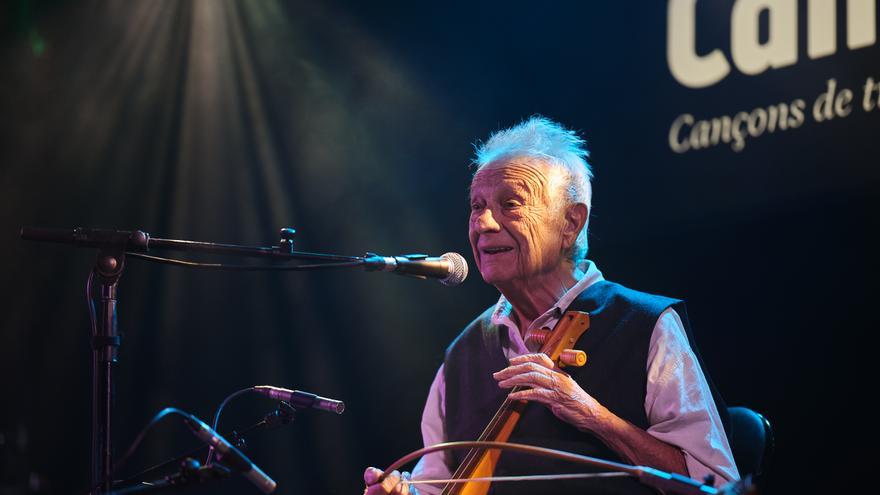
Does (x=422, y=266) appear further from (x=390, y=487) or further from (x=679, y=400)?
(x=679, y=400)

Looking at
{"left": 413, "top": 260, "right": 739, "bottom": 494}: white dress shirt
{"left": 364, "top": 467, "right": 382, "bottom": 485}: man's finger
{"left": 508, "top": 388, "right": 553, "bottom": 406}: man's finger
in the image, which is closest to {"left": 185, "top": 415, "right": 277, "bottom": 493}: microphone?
{"left": 364, "top": 467, "right": 382, "bottom": 485}: man's finger

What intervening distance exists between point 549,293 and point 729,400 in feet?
4.16

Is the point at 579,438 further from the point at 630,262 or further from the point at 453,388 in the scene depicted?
the point at 630,262

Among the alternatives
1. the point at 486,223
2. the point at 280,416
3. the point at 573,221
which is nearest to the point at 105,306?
the point at 280,416

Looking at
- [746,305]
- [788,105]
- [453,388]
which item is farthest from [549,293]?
[788,105]

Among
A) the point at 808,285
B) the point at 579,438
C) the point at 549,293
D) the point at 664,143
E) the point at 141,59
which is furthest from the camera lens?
the point at 141,59

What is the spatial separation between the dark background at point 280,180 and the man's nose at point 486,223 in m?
1.36

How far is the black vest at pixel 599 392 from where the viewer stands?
248 cm

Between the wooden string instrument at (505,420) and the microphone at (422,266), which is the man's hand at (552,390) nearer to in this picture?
the wooden string instrument at (505,420)

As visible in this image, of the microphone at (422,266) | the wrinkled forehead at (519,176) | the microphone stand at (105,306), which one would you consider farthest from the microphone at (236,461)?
the wrinkled forehead at (519,176)

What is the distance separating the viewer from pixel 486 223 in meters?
2.76

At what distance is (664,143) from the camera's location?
12.6ft

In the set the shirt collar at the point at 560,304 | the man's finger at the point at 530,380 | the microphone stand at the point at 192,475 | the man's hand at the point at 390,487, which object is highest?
the shirt collar at the point at 560,304

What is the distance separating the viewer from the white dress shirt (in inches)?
90.7
